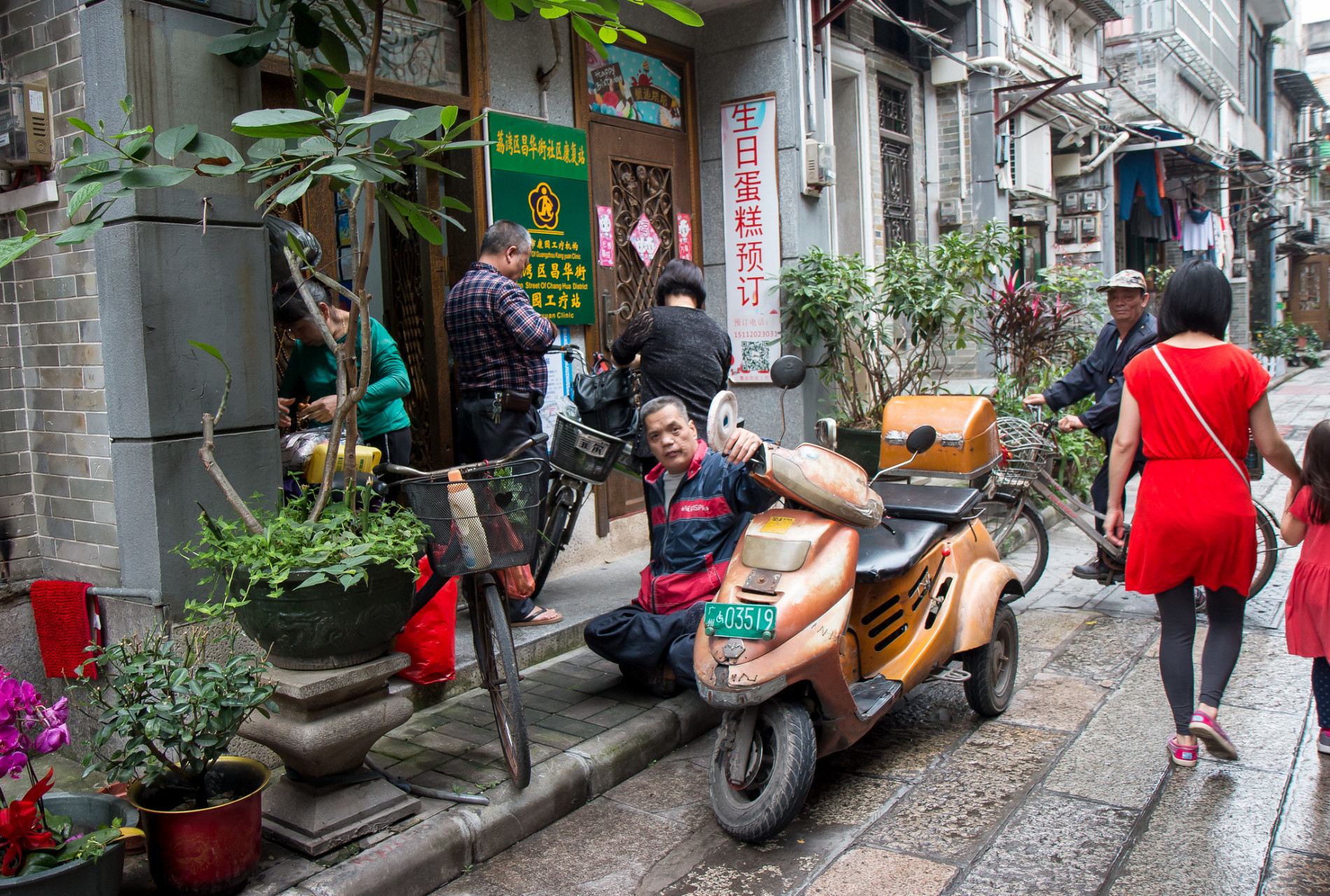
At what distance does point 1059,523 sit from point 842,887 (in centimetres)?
629

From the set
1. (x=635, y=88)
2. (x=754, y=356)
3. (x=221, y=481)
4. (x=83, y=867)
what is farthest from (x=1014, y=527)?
(x=83, y=867)

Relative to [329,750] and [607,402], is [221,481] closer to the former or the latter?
[329,750]

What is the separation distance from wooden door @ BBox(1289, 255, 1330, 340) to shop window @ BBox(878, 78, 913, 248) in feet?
96.3

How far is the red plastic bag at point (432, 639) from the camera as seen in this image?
13.9 feet

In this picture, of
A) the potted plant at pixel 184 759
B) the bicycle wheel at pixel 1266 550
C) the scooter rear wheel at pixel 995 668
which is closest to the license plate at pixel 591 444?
the scooter rear wheel at pixel 995 668

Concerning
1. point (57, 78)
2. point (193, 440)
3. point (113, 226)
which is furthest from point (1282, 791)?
point (57, 78)

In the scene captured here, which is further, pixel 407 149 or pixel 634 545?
pixel 634 545

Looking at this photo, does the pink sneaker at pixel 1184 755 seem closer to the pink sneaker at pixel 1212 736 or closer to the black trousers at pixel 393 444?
the pink sneaker at pixel 1212 736

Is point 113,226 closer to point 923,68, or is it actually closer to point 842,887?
point 842,887

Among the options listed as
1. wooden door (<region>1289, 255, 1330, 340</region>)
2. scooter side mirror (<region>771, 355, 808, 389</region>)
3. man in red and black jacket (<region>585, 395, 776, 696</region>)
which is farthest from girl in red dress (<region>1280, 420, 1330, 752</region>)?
wooden door (<region>1289, 255, 1330, 340</region>)

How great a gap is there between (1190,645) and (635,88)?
5.33 meters

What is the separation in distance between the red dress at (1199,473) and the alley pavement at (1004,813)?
74 cm

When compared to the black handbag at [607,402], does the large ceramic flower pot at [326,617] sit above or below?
below

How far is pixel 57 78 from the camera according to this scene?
3.90 meters
